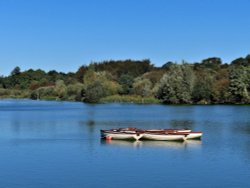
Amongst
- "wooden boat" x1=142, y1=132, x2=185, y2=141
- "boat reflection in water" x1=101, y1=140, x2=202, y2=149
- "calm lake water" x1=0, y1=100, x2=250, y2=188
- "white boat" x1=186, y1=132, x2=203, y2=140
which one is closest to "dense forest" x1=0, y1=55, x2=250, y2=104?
"calm lake water" x1=0, y1=100, x2=250, y2=188

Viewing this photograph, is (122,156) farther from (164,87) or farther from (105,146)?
(164,87)

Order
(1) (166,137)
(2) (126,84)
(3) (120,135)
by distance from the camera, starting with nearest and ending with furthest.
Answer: (1) (166,137)
(3) (120,135)
(2) (126,84)

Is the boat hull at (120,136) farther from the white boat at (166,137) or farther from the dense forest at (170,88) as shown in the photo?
the dense forest at (170,88)

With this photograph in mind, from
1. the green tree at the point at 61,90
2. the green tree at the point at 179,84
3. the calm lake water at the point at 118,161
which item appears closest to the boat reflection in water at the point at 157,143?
the calm lake water at the point at 118,161

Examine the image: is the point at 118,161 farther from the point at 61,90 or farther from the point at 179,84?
the point at 61,90

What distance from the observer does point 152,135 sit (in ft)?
141

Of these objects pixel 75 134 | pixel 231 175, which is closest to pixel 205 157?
pixel 231 175

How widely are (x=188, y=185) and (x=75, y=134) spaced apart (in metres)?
24.8

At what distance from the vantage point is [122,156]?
34344 mm

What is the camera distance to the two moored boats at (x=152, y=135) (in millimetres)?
42344

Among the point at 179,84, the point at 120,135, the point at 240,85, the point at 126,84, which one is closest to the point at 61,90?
the point at 126,84

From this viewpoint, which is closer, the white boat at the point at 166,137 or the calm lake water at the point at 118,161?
the calm lake water at the point at 118,161

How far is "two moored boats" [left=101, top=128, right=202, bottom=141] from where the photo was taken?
139ft

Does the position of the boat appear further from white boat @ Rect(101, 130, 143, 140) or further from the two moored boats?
white boat @ Rect(101, 130, 143, 140)
